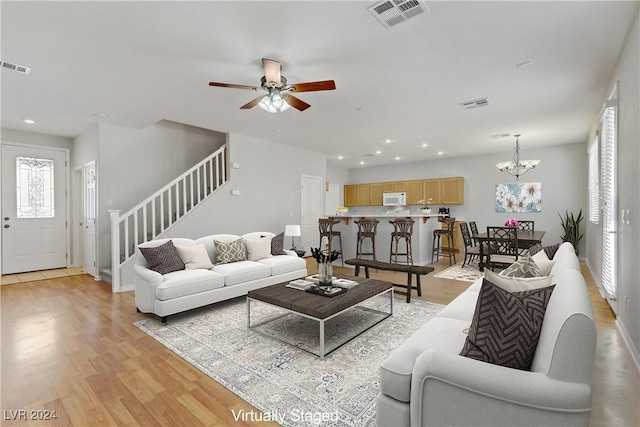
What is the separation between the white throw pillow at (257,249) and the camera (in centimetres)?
473

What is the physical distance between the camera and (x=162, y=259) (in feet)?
12.3

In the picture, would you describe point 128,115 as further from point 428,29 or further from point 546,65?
point 546,65

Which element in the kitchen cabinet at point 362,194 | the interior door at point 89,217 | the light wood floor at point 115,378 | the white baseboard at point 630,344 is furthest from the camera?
the kitchen cabinet at point 362,194

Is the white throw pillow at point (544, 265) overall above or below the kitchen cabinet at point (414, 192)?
below

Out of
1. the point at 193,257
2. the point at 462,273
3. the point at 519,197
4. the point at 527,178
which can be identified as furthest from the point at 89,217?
the point at 527,178

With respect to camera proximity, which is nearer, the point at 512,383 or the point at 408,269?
the point at 512,383

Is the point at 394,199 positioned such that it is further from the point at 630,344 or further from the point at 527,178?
the point at 630,344

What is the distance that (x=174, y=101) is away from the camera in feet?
14.4

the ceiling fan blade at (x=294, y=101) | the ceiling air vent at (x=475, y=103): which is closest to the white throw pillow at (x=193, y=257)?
the ceiling fan blade at (x=294, y=101)

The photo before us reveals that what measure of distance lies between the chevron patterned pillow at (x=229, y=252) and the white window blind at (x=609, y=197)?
177 inches

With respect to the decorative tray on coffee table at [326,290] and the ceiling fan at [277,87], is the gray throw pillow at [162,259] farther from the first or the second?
the ceiling fan at [277,87]

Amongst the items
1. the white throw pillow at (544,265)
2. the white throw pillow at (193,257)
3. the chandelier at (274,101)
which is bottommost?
the white throw pillow at (193,257)

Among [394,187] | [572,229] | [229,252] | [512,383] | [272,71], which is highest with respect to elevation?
[272,71]

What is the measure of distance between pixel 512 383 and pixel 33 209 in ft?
26.3
